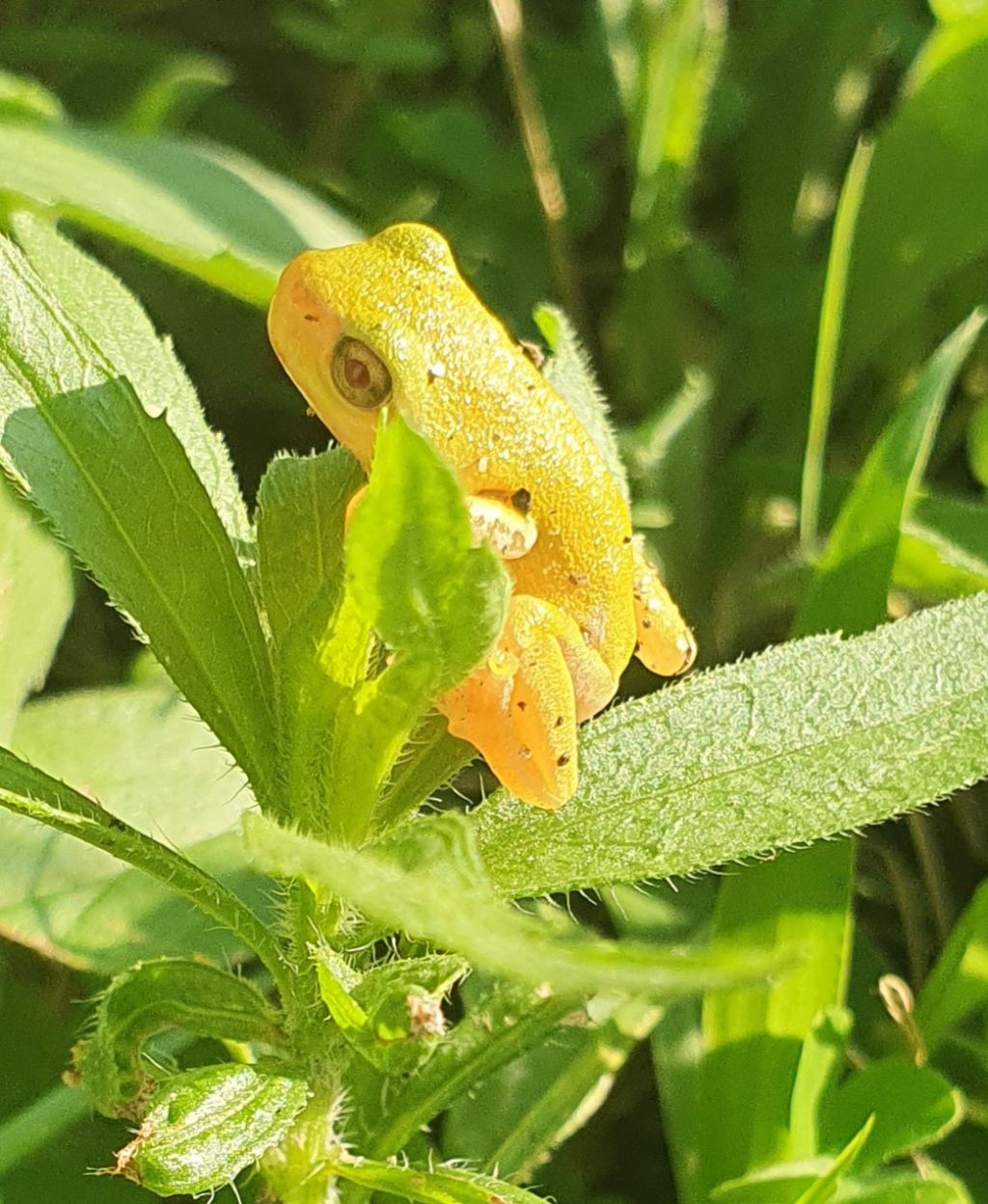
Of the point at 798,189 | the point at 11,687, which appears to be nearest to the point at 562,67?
the point at 798,189

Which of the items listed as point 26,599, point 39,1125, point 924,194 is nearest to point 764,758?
point 39,1125

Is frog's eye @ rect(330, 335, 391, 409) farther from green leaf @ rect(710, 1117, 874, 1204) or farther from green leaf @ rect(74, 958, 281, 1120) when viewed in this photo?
green leaf @ rect(710, 1117, 874, 1204)

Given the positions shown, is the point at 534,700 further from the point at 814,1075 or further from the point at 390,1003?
the point at 814,1075

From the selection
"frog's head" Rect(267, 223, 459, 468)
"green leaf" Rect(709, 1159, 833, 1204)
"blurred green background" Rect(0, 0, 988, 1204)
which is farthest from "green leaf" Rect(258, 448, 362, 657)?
"green leaf" Rect(709, 1159, 833, 1204)

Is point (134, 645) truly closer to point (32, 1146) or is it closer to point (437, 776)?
point (32, 1146)

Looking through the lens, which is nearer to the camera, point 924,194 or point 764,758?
point 764,758

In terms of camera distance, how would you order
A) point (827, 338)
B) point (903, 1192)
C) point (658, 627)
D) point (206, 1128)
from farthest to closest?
point (827, 338) < point (658, 627) < point (903, 1192) < point (206, 1128)
